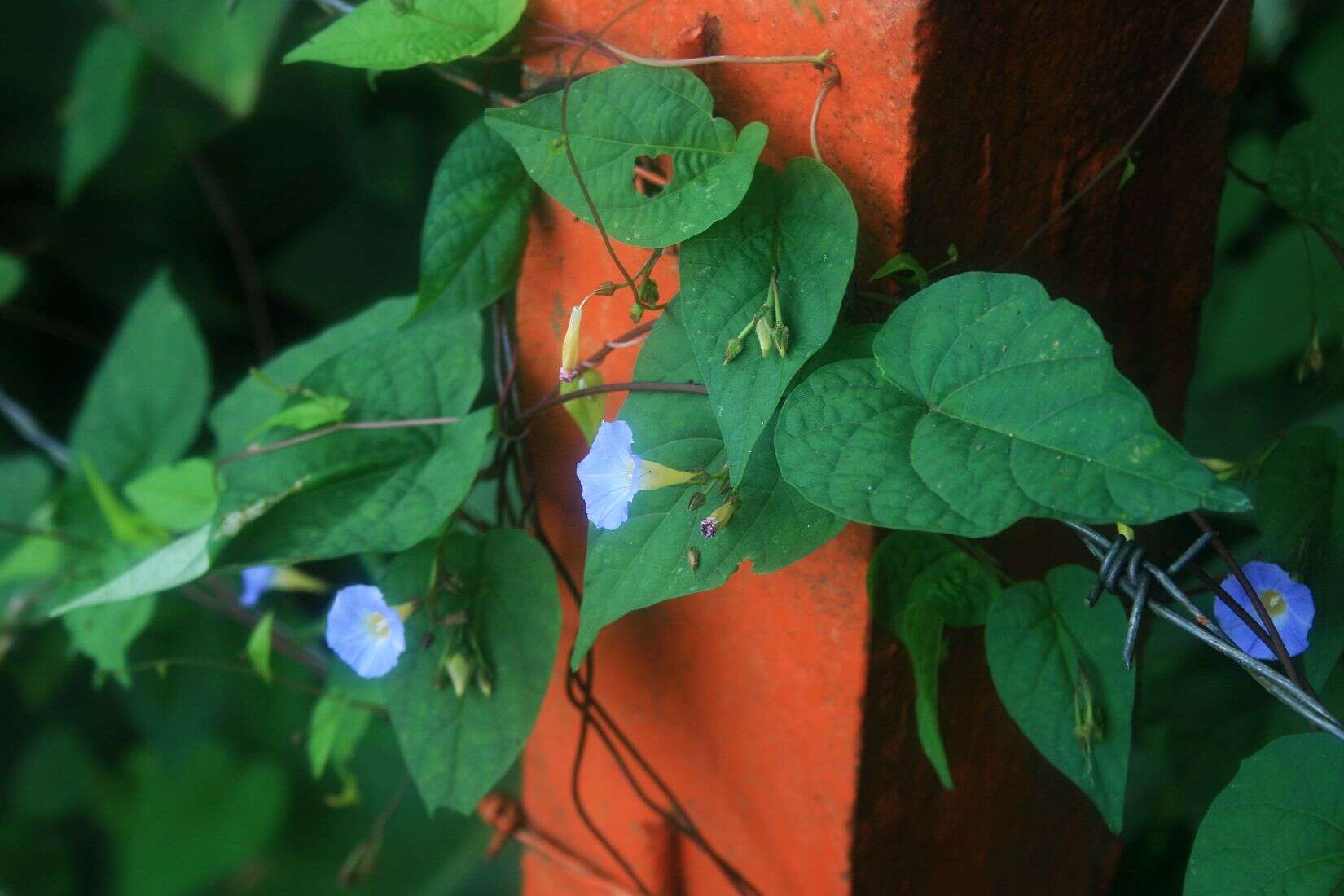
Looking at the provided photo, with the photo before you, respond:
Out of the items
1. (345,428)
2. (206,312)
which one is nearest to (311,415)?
(345,428)

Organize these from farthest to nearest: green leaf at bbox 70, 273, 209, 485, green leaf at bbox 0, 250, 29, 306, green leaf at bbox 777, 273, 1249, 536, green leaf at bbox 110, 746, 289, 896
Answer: green leaf at bbox 110, 746, 289, 896 → green leaf at bbox 0, 250, 29, 306 → green leaf at bbox 70, 273, 209, 485 → green leaf at bbox 777, 273, 1249, 536

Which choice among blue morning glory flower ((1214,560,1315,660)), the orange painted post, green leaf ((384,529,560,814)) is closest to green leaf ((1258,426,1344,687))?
blue morning glory flower ((1214,560,1315,660))

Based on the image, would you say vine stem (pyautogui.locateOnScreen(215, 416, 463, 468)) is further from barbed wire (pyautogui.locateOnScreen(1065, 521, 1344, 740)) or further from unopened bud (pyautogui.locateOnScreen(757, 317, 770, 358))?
barbed wire (pyautogui.locateOnScreen(1065, 521, 1344, 740))

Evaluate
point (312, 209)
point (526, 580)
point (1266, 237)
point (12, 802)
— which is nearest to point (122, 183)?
point (312, 209)

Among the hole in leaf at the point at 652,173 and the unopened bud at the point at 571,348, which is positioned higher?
the hole in leaf at the point at 652,173

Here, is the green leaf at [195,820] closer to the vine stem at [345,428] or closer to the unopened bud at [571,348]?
the vine stem at [345,428]

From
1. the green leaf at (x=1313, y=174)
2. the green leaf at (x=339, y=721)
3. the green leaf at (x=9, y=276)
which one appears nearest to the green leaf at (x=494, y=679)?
the green leaf at (x=339, y=721)

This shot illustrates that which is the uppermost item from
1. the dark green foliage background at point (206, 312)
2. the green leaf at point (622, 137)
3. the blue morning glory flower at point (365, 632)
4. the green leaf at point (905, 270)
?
the green leaf at point (622, 137)
